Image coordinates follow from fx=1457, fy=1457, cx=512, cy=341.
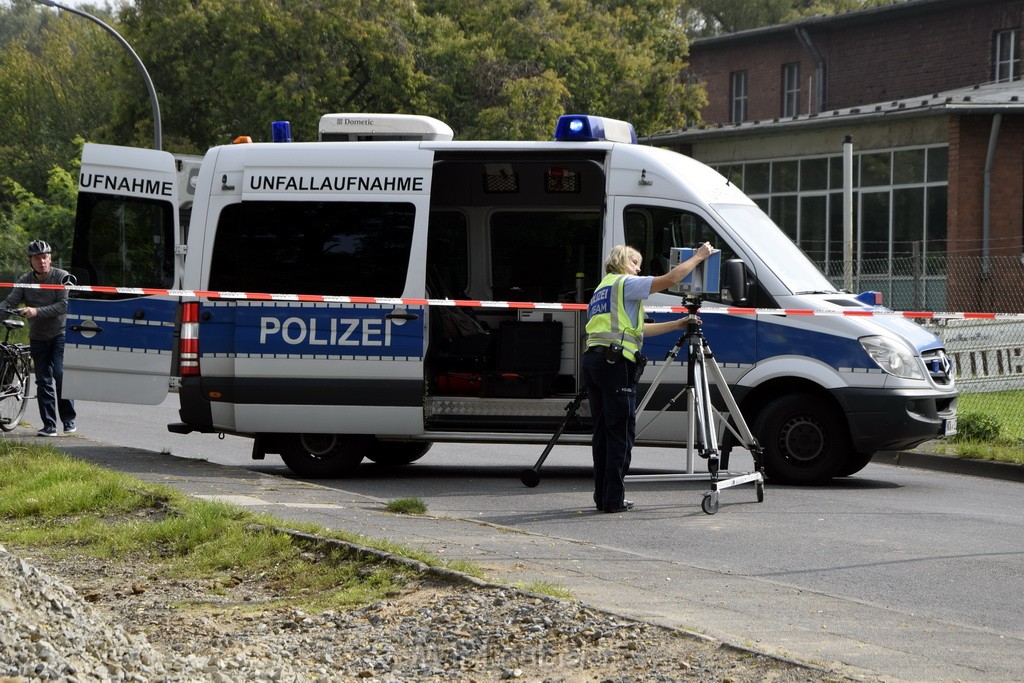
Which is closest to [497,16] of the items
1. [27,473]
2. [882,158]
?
[882,158]

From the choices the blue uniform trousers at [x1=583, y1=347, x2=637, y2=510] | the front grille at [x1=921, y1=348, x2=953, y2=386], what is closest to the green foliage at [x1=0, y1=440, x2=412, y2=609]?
the blue uniform trousers at [x1=583, y1=347, x2=637, y2=510]

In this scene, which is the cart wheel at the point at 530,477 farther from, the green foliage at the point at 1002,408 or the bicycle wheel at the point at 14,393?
the bicycle wheel at the point at 14,393

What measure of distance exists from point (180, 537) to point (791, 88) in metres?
42.2

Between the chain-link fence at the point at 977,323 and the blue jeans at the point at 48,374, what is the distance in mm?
7941

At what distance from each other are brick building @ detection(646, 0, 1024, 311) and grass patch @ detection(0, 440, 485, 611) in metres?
12.2

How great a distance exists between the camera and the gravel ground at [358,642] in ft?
16.3

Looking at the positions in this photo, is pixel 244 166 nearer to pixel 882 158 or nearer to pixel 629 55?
pixel 882 158

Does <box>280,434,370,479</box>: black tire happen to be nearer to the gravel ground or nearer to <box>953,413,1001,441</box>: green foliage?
the gravel ground

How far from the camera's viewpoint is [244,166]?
11305 mm

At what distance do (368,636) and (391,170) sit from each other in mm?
6016

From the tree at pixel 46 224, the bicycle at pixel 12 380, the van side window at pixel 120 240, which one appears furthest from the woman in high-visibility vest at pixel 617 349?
the tree at pixel 46 224

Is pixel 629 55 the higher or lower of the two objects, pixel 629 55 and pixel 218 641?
Answer: the higher

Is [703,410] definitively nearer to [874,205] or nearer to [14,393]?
[14,393]

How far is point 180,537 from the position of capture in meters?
7.63
